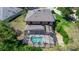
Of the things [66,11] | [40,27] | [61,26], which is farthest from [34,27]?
[66,11]

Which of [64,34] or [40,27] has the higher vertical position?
[40,27]

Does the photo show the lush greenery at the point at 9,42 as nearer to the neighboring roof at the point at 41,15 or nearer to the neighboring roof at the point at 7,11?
the neighboring roof at the point at 7,11

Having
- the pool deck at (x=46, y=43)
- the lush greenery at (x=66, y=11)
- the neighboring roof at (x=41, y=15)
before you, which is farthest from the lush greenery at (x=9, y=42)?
the lush greenery at (x=66, y=11)

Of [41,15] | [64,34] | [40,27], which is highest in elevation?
[41,15]

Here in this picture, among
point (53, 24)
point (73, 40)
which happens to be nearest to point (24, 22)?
point (53, 24)

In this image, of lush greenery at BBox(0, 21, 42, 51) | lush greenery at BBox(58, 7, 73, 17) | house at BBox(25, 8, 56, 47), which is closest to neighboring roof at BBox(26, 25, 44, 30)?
house at BBox(25, 8, 56, 47)

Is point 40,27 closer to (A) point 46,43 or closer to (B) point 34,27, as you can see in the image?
(B) point 34,27
